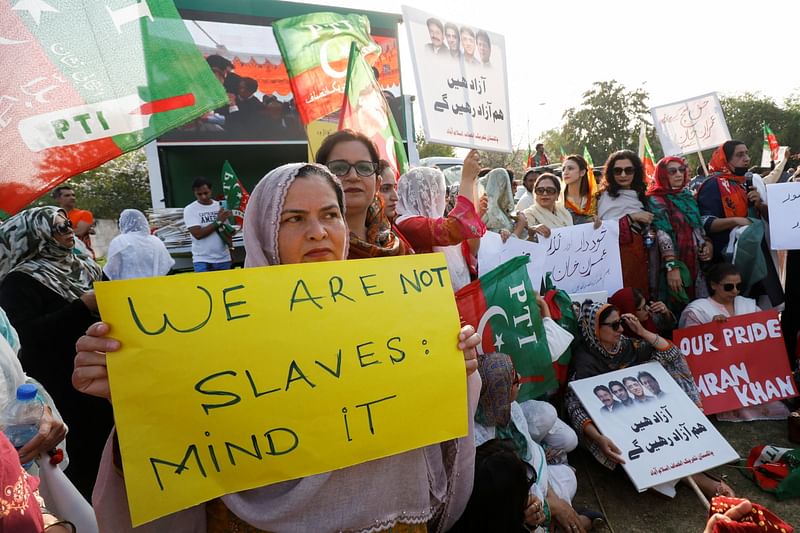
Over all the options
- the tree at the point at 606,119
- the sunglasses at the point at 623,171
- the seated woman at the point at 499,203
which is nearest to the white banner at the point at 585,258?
the seated woman at the point at 499,203

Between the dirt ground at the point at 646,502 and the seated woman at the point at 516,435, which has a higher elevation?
the seated woman at the point at 516,435

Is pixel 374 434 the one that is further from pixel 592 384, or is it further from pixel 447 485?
pixel 592 384

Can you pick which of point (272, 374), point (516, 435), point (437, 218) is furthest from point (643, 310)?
point (272, 374)

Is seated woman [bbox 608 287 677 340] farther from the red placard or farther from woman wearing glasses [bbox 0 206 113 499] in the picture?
woman wearing glasses [bbox 0 206 113 499]

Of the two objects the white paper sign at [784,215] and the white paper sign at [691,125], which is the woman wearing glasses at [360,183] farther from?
the white paper sign at [691,125]

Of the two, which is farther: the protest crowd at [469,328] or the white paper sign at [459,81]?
the white paper sign at [459,81]

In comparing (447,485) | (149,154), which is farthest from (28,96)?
(149,154)

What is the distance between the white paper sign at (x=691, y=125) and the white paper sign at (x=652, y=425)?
4.20 m

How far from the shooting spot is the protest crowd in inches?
44.5

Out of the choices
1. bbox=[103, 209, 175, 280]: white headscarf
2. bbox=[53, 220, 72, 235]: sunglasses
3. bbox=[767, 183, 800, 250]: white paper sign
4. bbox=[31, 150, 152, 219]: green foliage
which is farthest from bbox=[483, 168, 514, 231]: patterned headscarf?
bbox=[31, 150, 152, 219]: green foliage

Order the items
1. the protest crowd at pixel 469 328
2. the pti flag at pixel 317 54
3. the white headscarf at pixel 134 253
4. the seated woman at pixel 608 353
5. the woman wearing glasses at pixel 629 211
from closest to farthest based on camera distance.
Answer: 1. the protest crowd at pixel 469 328
2. the seated woman at pixel 608 353
3. the pti flag at pixel 317 54
4. the woman wearing glasses at pixel 629 211
5. the white headscarf at pixel 134 253

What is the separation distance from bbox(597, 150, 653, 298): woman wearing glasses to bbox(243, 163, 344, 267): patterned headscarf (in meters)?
3.31

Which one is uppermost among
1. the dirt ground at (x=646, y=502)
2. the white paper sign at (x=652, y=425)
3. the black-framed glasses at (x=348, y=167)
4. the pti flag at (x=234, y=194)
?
the pti flag at (x=234, y=194)

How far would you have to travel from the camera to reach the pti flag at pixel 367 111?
299cm
